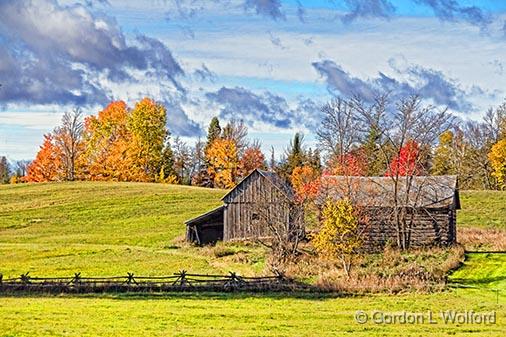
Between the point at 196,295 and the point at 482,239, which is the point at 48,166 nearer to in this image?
the point at 482,239

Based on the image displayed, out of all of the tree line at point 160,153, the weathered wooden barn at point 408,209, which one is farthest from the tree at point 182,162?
the weathered wooden barn at point 408,209

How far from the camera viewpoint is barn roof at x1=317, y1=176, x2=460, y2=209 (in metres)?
52.9

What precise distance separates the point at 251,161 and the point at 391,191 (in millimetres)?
51808

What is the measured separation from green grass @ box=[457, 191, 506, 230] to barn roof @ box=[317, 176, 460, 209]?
10.0m

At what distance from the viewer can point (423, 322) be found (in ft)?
85.8

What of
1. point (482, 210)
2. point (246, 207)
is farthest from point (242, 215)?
point (482, 210)

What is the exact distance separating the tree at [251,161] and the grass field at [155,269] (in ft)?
52.5

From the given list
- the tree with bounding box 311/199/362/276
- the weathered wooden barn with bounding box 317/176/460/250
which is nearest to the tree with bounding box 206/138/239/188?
the weathered wooden barn with bounding box 317/176/460/250

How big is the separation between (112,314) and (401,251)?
27.1 meters

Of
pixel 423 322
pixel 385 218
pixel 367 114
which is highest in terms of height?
pixel 367 114

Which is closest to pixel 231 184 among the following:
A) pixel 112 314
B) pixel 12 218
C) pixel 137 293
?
pixel 12 218

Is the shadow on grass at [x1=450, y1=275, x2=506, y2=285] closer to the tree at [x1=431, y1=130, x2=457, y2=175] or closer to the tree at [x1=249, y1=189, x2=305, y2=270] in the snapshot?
the tree at [x1=249, y1=189, x2=305, y2=270]

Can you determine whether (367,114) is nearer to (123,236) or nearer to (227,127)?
(123,236)

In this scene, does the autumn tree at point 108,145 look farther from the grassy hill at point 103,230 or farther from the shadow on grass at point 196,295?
the shadow on grass at point 196,295
